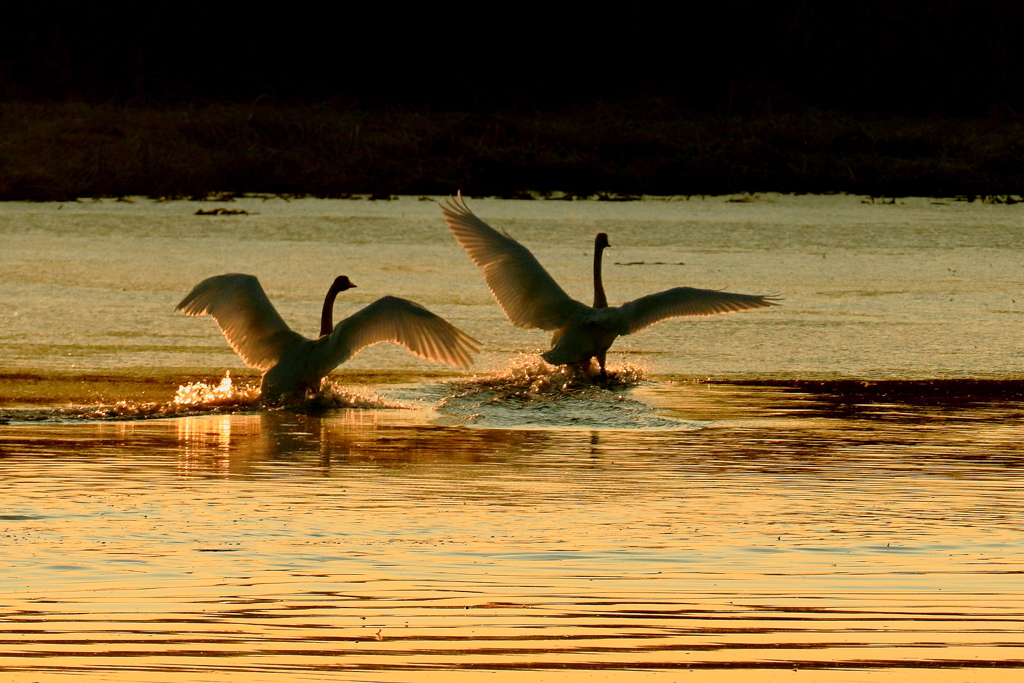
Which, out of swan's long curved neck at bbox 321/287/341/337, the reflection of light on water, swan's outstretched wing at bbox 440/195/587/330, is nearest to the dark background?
swan's outstretched wing at bbox 440/195/587/330

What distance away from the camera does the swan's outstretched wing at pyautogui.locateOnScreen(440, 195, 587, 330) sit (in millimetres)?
10086

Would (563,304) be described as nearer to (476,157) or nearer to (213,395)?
(213,395)

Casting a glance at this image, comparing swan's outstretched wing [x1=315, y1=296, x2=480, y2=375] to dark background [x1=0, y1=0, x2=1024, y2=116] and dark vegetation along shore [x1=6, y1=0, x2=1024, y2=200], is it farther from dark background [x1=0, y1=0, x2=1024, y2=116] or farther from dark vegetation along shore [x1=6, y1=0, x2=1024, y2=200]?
dark background [x1=0, y1=0, x2=1024, y2=116]

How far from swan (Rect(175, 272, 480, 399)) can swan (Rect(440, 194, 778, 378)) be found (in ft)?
2.07

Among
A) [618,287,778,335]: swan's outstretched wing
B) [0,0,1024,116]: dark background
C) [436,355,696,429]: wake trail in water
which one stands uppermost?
→ [0,0,1024,116]: dark background

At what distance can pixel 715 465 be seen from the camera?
7215 millimetres

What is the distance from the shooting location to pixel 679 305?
9.72 meters

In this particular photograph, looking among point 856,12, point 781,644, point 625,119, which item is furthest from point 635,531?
point 856,12

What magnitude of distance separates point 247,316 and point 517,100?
92.2ft

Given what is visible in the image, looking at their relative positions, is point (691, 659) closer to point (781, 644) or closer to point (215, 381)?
point (781, 644)

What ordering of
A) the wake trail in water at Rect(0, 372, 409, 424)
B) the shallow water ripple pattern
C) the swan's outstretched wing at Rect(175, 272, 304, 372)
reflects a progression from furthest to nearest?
the swan's outstretched wing at Rect(175, 272, 304, 372) < the wake trail in water at Rect(0, 372, 409, 424) < the shallow water ripple pattern

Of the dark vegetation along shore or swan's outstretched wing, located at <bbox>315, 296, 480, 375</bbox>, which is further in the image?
the dark vegetation along shore

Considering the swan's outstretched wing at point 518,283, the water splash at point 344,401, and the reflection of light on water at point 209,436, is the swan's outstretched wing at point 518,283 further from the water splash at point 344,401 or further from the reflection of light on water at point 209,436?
the reflection of light on water at point 209,436

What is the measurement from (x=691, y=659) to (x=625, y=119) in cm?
A: 2902
